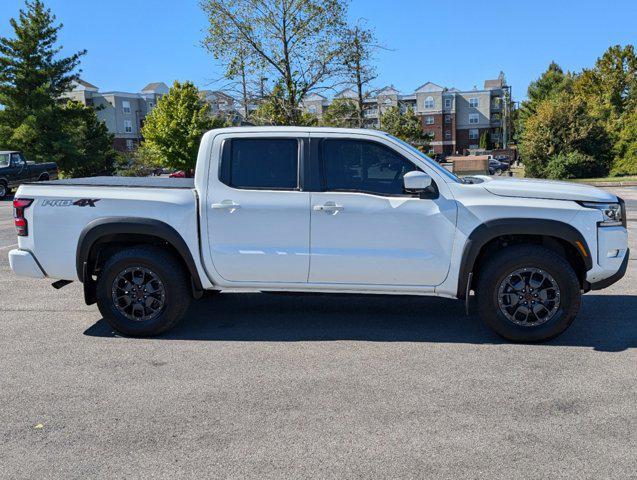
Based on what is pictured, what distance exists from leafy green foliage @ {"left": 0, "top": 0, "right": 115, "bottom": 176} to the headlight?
36943 mm

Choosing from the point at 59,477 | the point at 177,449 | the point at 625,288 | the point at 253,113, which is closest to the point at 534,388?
the point at 177,449

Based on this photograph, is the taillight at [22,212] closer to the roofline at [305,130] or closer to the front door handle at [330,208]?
the roofline at [305,130]

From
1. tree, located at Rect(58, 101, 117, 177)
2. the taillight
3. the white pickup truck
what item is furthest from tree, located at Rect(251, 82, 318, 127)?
tree, located at Rect(58, 101, 117, 177)

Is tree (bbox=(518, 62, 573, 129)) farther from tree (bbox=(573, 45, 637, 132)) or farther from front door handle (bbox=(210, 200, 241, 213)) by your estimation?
front door handle (bbox=(210, 200, 241, 213))

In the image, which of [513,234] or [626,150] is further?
[626,150]

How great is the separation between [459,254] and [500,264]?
36cm

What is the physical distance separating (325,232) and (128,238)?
6.14 ft

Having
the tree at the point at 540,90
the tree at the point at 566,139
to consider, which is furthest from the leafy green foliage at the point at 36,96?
the tree at the point at 540,90

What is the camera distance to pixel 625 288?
725 cm

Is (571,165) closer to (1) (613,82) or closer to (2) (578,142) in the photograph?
(2) (578,142)

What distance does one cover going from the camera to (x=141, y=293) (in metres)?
5.45

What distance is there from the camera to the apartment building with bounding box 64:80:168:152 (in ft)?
276

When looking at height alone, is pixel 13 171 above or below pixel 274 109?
below

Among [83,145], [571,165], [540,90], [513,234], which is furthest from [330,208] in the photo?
[540,90]
